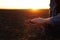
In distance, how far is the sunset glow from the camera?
2.75 metres

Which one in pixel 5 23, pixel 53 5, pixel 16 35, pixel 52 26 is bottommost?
pixel 16 35

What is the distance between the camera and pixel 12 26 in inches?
103

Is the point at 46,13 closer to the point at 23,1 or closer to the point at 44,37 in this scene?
the point at 23,1

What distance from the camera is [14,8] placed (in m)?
2.84

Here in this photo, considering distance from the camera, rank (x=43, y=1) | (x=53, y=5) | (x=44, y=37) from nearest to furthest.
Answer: (x=44, y=37)
(x=53, y=5)
(x=43, y=1)

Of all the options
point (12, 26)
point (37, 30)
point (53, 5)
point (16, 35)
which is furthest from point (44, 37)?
point (12, 26)

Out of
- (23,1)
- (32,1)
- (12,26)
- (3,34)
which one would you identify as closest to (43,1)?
(32,1)

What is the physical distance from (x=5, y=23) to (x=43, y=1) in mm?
867

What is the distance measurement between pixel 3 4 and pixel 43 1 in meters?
0.81

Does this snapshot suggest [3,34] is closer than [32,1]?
Yes

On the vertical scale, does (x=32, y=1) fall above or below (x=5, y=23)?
above

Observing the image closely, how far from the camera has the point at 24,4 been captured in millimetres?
2766

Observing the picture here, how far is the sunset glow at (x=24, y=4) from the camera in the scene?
2.75m

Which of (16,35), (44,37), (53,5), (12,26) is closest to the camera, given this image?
(44,37)
